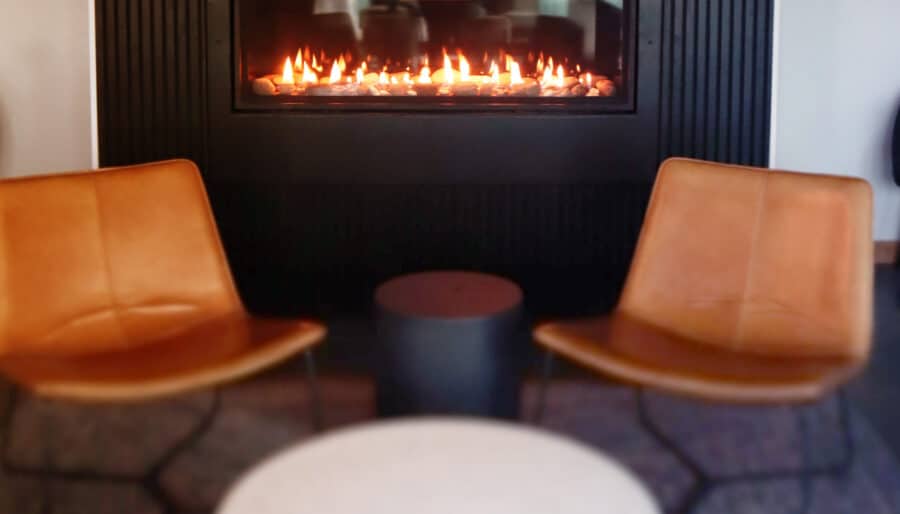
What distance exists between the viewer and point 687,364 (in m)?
1.86

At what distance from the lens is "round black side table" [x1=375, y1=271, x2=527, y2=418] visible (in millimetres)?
1936

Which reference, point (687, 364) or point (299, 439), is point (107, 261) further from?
point (687, 364)

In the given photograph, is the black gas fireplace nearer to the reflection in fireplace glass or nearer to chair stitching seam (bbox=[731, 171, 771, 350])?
the reflection in fireplace glass

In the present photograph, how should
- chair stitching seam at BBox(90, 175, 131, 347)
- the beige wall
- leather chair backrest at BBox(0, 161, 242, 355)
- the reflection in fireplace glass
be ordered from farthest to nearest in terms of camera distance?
the beige wall, the reflection in fireplace glass, chair stitching seam at BBox(90, 175, 131, 347), leather chair backrest at BBox(0, 161, 242, 355)

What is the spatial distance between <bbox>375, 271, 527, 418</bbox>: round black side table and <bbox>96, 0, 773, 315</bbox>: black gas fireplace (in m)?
0.95

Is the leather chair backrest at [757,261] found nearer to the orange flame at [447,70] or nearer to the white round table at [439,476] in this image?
the white round table at [439,476]

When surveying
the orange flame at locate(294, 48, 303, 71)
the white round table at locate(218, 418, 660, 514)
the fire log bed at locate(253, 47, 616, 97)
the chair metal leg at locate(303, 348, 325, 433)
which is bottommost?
the chair metal leg at locate(303, 348, 325, 433)

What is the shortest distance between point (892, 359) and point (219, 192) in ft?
6.66

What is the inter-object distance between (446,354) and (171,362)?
543 mm

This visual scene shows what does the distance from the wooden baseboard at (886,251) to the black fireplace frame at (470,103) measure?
1325 millimetres

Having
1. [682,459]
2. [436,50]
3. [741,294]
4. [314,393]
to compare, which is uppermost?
[436,50]

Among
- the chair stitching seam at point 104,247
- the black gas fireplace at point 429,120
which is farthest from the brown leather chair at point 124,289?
the black gas fireplace at point 429,120

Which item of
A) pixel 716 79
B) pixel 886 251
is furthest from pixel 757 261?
pixel 886 251

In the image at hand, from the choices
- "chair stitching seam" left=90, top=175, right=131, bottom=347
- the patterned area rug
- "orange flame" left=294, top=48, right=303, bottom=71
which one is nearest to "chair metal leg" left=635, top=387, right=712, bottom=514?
the patterned area rug
